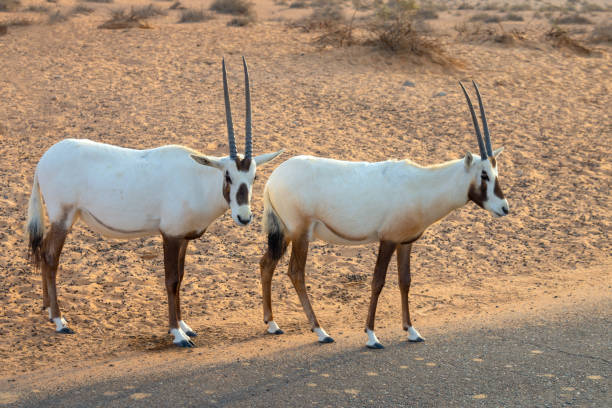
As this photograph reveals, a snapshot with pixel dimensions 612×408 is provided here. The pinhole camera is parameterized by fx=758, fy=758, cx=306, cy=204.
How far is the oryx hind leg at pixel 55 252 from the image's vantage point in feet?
23.4

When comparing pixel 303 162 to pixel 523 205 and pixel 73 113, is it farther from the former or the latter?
pixel 73 113

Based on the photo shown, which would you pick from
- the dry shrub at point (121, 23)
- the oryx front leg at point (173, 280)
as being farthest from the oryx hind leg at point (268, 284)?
the dry shrub at point (121, 23)

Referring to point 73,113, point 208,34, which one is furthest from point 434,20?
point 73,113

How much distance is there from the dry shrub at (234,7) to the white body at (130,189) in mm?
19946

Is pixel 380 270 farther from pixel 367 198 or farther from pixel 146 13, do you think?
pixel 146 13

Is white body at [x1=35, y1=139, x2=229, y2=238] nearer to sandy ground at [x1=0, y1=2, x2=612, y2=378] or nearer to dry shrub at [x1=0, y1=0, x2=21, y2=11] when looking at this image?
sandy ground at [x1=0, y1=2, x2=612, y2=378]

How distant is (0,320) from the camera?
24.3 ft

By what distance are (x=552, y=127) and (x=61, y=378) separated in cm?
1190

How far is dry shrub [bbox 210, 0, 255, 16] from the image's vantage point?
26328mm

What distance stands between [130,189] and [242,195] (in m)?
1.19

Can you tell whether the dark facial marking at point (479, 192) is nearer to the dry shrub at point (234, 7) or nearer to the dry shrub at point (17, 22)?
the dry shrub at point (17, 22)

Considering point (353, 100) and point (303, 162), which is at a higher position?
point (303, 162)

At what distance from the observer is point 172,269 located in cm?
685

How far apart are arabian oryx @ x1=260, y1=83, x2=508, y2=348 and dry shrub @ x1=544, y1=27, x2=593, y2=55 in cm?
1578
